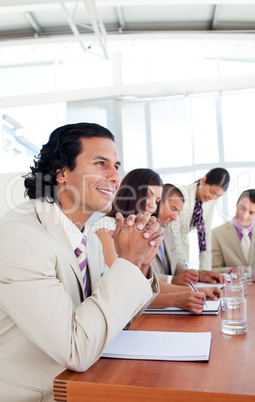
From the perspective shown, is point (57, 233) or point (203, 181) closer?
point (57, 233)

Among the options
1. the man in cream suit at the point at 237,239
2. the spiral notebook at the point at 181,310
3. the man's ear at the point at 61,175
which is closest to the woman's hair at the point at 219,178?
the man in cream suit at the point at 237,239

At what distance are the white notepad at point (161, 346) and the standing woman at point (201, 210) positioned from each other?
242 centimetres

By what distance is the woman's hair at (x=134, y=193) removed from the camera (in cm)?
245

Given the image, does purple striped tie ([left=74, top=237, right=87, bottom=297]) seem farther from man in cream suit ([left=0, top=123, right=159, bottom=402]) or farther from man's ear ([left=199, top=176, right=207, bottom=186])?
man's ear ([left=199, top=176, right=207, bottom=186])

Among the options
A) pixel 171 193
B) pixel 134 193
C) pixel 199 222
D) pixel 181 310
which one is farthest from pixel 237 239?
pixel 181 310

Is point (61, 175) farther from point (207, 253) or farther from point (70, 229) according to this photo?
point (207, 253)

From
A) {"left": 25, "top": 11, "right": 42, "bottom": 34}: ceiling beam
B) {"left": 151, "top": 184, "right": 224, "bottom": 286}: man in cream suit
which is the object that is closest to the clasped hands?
{"left": 151, "top": 184, "right": 224, "bottom": 286}: man in cream suit

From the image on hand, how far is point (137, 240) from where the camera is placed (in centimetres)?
111

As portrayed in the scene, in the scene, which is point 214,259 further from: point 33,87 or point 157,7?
point 33,87

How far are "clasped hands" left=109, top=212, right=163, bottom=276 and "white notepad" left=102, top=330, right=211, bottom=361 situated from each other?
202mm

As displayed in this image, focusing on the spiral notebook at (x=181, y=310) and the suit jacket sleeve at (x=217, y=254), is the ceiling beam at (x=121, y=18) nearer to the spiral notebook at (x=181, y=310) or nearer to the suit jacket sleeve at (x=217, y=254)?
the suit jacket sleeve at (x=217, y=254)

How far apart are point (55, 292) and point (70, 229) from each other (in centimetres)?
35

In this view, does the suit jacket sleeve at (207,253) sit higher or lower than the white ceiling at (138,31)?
lower

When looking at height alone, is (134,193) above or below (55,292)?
above
